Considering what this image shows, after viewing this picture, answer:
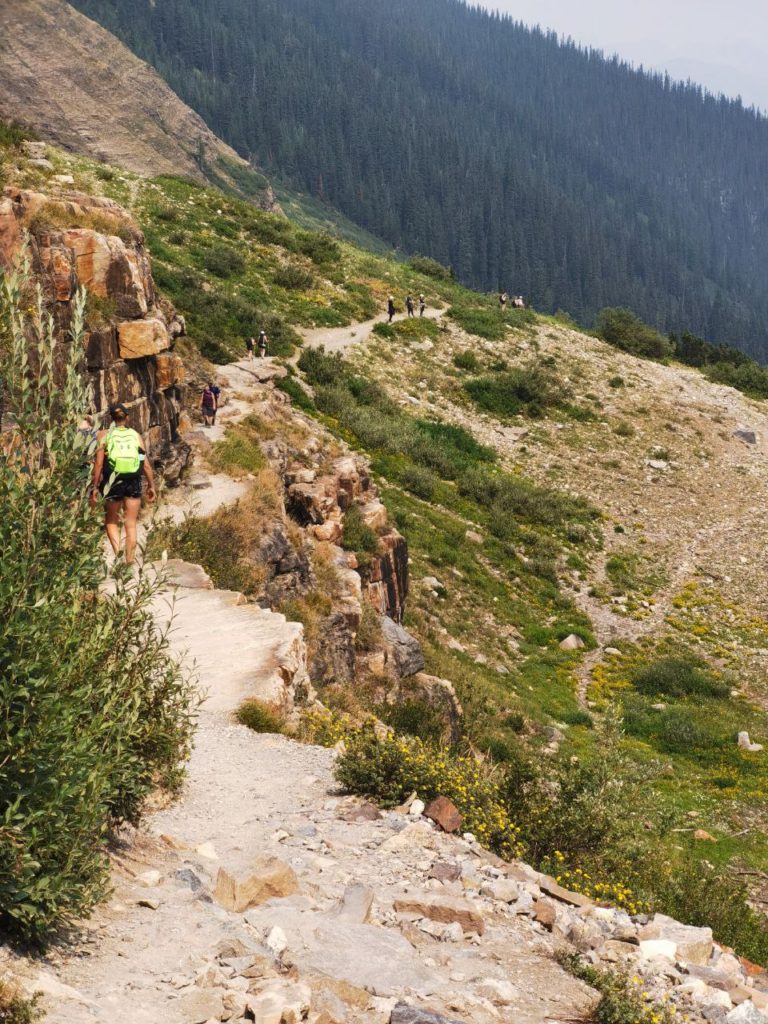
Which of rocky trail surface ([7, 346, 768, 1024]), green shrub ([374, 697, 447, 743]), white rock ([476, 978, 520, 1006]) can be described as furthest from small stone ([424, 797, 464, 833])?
green shrub ([374, 697, 447, 743])

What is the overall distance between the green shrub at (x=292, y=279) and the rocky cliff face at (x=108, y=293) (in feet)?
99.7

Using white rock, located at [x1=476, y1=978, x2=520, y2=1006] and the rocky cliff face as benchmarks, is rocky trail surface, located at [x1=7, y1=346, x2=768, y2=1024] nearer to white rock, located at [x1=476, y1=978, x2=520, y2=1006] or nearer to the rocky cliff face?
white rock, located at [x1=476, y1=978, x2=520, y2=1006]

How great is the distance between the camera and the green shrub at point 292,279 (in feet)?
153

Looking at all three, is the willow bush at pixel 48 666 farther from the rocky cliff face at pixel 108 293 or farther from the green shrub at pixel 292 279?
the green shrub at pixel 292 279

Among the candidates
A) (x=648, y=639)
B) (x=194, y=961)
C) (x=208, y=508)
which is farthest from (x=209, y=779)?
(x=648, y=639)

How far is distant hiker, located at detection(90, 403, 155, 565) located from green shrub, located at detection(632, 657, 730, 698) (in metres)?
15.9

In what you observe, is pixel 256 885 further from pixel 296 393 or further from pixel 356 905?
pixel 296 393

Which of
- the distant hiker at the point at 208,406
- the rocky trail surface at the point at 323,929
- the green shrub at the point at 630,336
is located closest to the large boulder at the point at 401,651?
the distant hiker at the point at 208,406

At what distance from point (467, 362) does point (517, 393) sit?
3.40 meters

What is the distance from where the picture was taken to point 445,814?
25.8ft

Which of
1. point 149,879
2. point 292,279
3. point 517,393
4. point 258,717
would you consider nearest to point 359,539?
point 258,717

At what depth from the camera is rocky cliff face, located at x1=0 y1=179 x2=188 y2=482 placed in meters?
14.0

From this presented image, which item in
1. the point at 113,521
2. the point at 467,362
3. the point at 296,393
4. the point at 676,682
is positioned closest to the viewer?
the point at 113,521

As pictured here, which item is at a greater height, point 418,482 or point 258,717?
point 258,717
